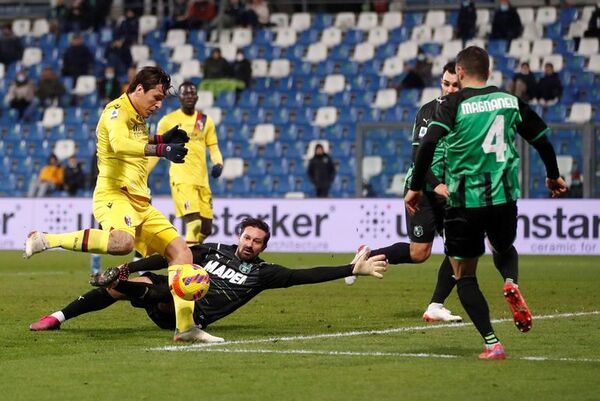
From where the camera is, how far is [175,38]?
3319 cm

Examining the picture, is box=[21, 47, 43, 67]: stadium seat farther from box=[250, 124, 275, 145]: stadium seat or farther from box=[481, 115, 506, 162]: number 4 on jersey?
box=[481, 115, 506, 162]: number 4 on jersey

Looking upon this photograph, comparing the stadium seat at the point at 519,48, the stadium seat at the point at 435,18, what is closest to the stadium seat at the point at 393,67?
the stadium seat at the point at 435,18

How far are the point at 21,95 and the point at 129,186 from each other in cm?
2214

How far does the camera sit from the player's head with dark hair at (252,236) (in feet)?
33.2

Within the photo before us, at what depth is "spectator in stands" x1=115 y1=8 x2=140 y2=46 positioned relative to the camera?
3266 cm

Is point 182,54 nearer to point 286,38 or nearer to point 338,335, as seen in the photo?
point 286,38

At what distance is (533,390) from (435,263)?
14.3 m

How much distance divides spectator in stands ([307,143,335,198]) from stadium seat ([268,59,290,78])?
590cm

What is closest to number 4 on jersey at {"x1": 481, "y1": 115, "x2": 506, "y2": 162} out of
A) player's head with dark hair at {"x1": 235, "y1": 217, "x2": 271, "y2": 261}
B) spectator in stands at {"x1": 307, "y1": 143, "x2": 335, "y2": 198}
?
player's head with dark hair at {"x1": 235, "y1": 217, "x2": 271, "y2": 261}

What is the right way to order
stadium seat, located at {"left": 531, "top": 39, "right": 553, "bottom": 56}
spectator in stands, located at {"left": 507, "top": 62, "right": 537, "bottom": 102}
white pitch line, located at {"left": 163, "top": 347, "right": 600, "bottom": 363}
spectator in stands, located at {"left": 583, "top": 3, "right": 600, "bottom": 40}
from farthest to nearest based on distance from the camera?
stadium seat, located at {"left": 531, "top": 39, "right": 553, "bottom": 56} < spectator in stands, located at {"left": 583, "top": 3, "right": 600, "bottom": 40} < spectator in stands, located at {"left": 507, "top": 62, "right": 537, "bottom": 102} < white pitch line, located at {"left": 163, "top": 347, "right": 600, "bottom": 363}

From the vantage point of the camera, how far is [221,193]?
1091 inches

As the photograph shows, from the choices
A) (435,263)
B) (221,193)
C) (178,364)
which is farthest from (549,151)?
(221,193)

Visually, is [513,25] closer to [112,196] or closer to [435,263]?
[435,263]

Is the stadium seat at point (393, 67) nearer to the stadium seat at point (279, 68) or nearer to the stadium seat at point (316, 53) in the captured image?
the stadium seat at point (316, 53)
